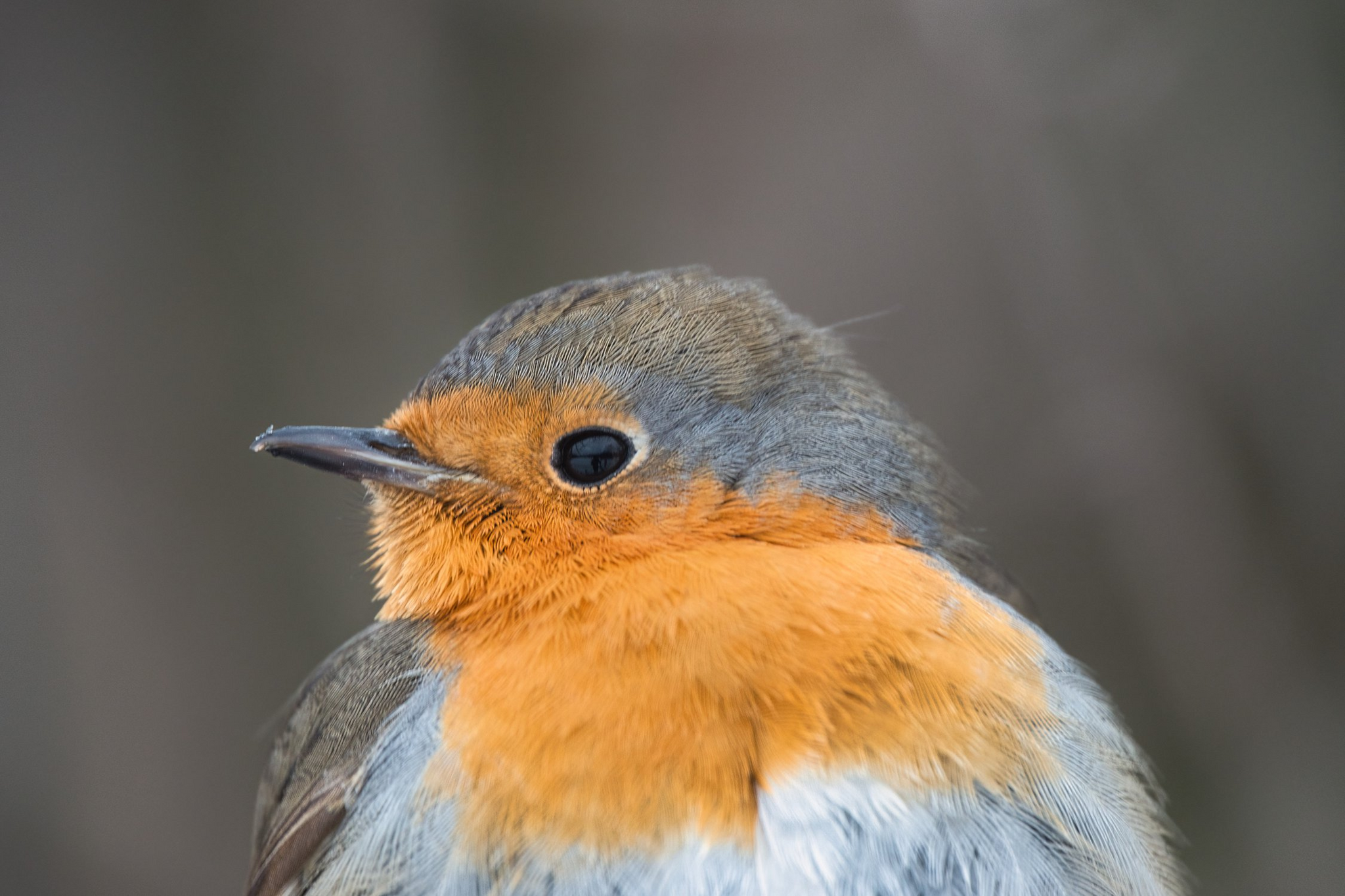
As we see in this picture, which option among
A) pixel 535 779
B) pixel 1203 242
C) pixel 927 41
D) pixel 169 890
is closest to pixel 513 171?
pixel 927 41

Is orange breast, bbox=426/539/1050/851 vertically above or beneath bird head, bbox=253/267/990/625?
beneath

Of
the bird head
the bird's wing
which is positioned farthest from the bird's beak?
the bird's wing

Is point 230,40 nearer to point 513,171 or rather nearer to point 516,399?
point 513,171

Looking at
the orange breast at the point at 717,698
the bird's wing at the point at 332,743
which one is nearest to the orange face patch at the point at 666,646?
the orange breast at the point at 717,698

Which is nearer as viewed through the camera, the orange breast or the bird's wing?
the orange breast

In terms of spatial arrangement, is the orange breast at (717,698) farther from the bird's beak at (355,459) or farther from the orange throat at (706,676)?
the bird's beak at (355,459)

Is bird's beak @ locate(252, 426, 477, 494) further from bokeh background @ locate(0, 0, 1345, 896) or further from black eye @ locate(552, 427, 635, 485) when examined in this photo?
bokeh background @ locate(0, 0, 1345, 896)
